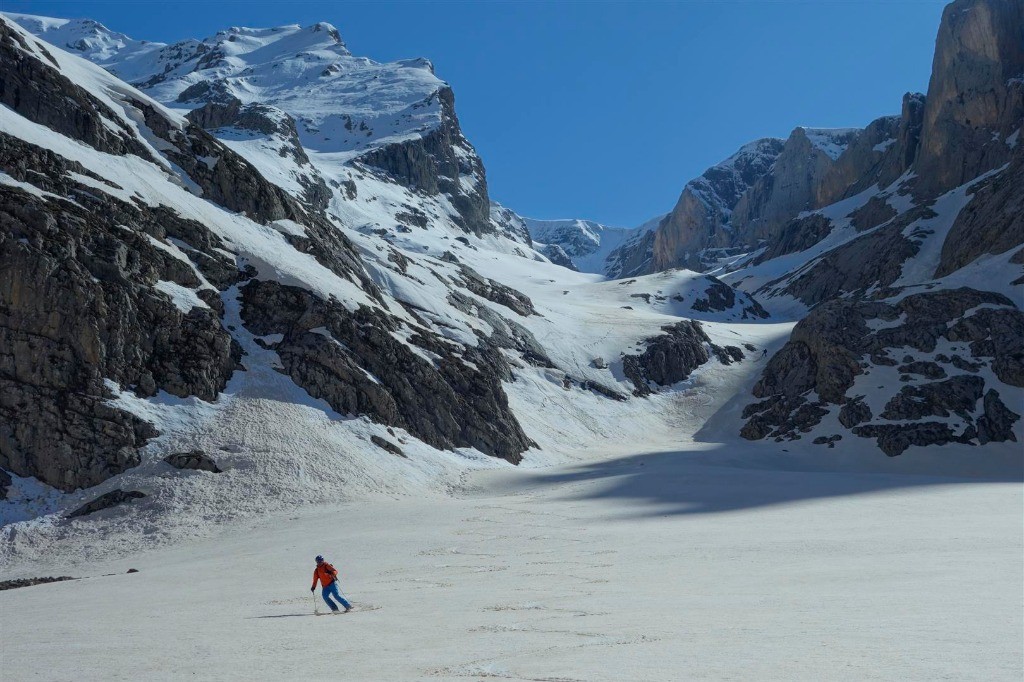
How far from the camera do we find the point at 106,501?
3609 cm

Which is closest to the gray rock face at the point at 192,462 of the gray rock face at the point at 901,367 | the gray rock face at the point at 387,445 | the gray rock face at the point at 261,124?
the gray rock face at the point at 387,445

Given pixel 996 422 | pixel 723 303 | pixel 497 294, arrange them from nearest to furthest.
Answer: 1. pixel 996 422
2. pixel 497 294
3. pixel 723 303

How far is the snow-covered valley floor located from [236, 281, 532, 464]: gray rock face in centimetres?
1246

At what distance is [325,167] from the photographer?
188250mm

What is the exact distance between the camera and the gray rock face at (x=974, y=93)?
141 meters

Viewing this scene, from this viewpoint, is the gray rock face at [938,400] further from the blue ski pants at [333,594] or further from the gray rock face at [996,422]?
the blue ski pants at [333,594]

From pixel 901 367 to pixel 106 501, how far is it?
2536 inches

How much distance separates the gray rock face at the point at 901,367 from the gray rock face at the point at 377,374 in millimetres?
29841

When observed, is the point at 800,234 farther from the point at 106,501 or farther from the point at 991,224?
the point at 106,501

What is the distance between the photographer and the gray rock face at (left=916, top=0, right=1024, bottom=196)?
463ft

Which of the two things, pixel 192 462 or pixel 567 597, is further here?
pixel 192 462

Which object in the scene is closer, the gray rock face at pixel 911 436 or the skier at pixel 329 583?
the skier at pixel 329 583

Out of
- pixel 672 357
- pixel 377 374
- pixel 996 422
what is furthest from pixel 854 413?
pixel 377 374

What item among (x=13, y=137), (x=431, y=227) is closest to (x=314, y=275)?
(x=13, y=137)
